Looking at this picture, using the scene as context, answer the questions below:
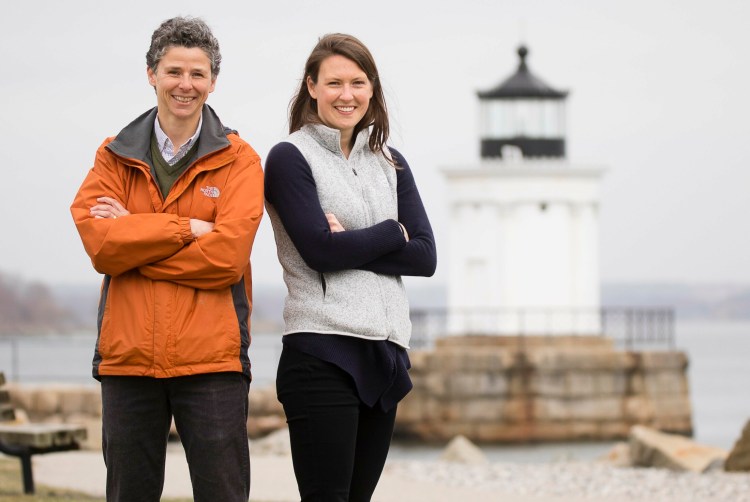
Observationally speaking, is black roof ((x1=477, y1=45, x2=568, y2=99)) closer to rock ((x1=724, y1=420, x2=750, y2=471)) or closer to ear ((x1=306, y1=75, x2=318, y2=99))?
rock ((x1=724, y1=420, x2=750, y2=471))

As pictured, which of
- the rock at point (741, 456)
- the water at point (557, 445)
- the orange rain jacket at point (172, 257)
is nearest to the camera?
the orange rain jacket at point (172, 257)

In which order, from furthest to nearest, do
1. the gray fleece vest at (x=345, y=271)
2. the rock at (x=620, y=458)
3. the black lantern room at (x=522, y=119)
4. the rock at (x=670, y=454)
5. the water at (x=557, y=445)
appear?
the black lantern room at (x=522, y=119) → the water at (x=557, y=445) → the rock at (x=620, y=458) → the rock at (x=670, y=454) → the gray fleece vest at (x=345, y=271)

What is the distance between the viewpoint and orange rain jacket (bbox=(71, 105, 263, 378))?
3902 millimetres

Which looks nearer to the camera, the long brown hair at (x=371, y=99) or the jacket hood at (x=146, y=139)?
the jacket hood at (x=146, y=139)

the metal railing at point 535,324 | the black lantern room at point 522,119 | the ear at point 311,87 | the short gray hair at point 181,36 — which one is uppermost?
the black lantern room at point 522,119

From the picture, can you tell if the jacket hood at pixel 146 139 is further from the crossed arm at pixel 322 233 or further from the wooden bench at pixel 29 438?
the wooden bench at pixel 29 438

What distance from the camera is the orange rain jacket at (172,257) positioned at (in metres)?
3.90

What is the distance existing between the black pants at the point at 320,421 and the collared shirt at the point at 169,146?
2.10 ft

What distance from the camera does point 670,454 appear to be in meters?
13.0

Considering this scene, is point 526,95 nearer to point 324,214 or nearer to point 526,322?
point 526,322

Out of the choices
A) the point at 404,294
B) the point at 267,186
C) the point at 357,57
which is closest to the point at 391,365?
the point at 404,294

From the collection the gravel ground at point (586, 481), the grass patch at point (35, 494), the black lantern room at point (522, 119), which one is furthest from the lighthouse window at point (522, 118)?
the grass patch at point (35, 494)

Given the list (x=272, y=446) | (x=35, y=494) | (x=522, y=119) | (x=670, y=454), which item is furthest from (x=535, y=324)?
(x=35, y=494)

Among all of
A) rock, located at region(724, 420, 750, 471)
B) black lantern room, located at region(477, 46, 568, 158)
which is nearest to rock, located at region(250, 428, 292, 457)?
rock, located at region(724, 420, 750, 471)
